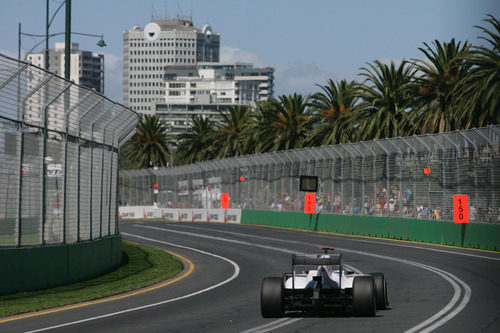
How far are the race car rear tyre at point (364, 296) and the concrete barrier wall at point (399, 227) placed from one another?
1628 cm

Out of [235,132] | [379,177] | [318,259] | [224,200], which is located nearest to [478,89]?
[379,177]

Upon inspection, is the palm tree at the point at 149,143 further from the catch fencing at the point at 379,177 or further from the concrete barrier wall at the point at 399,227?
the concrete barrier wall at the point at 399,227

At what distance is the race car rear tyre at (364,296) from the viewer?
1408 centimetres

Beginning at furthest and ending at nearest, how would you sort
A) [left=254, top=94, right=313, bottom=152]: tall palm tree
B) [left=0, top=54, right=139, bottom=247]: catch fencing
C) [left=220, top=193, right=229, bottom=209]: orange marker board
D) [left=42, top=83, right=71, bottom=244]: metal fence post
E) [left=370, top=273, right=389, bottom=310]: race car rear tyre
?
[left=254, top=94, right=313, bottom=152]: tall palm tree, [left=220, top=193, right=229, bottom=209]: orange marker board, [left=42, top=83, right=71, bottom=244]: metal fence post, [left=0, top=54, right=139, bottom=247]: catch fencing, [left=370, top=273, right=389, bottom=310]: race car rear tyre

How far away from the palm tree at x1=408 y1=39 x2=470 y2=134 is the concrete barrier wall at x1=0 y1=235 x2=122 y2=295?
32386 mm

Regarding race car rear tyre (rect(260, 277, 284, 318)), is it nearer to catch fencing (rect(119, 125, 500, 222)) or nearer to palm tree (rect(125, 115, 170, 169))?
catch fencing (rect(119, 125, 500, 222))

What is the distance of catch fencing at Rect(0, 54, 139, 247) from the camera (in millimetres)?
18391

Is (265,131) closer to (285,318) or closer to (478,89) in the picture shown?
(478,89)

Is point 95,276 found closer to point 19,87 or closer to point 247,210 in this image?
point 19,87

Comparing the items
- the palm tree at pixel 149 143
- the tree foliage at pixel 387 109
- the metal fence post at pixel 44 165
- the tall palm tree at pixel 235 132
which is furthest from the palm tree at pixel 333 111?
the metal fence post at pixel 44 165

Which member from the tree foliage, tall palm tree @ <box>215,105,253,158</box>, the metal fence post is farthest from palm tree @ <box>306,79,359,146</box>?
the metal fence post

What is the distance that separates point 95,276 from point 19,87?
7038mm

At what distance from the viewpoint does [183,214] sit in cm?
7362

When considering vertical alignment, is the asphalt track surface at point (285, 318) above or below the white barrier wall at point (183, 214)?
→ below
